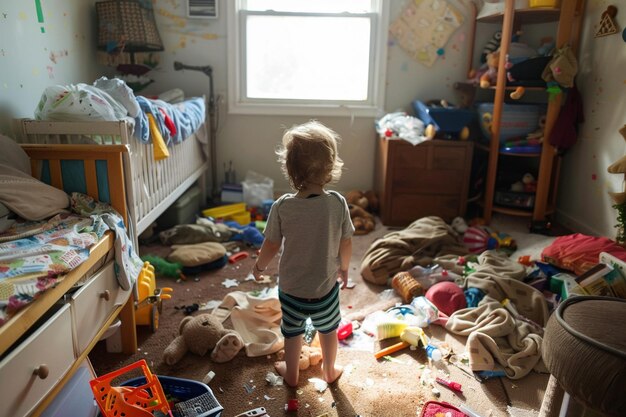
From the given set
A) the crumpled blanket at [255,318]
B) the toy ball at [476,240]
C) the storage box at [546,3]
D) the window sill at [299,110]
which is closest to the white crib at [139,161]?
the window sill at [299,110]

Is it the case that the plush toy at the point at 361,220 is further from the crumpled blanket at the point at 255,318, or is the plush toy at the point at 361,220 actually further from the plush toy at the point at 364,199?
the crumpled blanket at the point at 255,318

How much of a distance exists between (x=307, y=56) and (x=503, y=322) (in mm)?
2553

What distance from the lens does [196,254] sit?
99.1 inches

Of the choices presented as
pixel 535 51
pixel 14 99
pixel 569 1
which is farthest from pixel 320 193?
pixel 535 51

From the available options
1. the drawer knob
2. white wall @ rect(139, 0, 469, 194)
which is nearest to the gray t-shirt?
the drawer knob

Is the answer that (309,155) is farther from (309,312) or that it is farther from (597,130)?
(597,130)

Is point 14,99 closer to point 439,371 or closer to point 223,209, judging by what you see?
point 223,209

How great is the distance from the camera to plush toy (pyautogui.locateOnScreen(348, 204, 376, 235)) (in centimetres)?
315

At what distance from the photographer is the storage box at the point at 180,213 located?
9.90 feet

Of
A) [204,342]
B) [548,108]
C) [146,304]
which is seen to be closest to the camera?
[204,342]

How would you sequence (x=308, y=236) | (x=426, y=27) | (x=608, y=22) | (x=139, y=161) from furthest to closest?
(x=426, y=27)
(x=608, y=22)
(x=139, y=161)
(x=308, y=236)

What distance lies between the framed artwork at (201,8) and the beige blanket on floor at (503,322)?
2511mm

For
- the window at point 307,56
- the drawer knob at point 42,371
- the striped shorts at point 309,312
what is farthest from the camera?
the window at point 307,56

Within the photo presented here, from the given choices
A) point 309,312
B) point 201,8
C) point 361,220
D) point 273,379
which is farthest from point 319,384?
point 201,8
